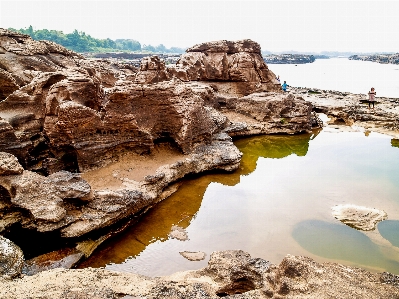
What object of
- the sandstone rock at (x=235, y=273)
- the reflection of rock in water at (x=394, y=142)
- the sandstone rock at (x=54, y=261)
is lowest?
the sandstone rock at (x=54, y=261)

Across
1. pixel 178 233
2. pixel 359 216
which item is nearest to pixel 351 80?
pixel 359 216

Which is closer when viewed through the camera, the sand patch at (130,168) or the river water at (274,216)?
the river water at (274,216)

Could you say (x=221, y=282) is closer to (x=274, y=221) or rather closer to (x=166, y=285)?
(x=166, y=285)

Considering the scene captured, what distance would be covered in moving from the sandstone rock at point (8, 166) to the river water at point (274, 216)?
2.59m

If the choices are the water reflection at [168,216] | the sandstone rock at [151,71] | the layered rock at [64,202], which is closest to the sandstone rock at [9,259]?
the layered rock at [64,202]

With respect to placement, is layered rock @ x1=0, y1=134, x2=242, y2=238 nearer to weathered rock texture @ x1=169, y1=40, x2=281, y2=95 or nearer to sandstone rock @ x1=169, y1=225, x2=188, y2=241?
sandstone rock @ x1=169, y1=225, x2=188, y2=241

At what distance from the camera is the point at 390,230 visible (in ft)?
26.8

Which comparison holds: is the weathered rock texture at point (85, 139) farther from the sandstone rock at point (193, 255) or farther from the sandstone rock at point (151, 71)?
the sandstone rock at point (193, 255)

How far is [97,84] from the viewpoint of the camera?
10852 millimetres

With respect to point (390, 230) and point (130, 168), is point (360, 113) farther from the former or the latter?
point (130, 168)

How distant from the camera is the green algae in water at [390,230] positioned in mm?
7792

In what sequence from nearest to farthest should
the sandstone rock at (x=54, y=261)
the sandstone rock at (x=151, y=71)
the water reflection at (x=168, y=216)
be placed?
the sandstone rock at (x=54, y=261), the water reflection at (x=168, y=216), the sandstone rock at (x=151, y=71)

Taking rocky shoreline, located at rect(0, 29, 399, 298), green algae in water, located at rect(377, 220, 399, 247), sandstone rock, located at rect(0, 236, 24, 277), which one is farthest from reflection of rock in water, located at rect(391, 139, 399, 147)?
sandstone rock, located at rect(0, 236, 24, 277)

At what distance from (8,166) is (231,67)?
1585 centimetres
